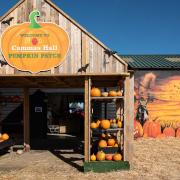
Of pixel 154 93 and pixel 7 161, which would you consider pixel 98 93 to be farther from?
pixel 154 93

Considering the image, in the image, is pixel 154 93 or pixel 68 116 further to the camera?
pixel 68 116

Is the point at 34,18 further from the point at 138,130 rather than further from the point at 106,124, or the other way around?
the point at 138,130

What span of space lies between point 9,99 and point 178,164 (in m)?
10.7

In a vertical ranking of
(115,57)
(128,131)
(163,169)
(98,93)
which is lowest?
(163,169)

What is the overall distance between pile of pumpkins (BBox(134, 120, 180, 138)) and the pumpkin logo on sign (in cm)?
1156

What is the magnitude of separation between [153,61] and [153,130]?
458cm

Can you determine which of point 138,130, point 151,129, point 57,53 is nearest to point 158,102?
point 151,129

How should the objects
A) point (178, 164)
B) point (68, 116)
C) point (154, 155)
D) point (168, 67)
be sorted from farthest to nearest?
point (68, 116), point (168, 67), point (154, 155), point (178, 164)

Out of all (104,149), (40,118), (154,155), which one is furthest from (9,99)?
(104,149)

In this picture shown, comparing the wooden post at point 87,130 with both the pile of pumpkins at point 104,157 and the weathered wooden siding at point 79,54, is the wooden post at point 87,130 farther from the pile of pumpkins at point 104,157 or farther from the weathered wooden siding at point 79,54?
the weathered wooden siding at point 79,54

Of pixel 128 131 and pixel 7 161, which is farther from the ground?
pixel 128 131

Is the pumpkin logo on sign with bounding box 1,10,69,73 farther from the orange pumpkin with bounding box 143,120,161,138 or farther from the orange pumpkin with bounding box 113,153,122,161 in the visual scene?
the orange pumpkin with bounding box 143,120,161,138

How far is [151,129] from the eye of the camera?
69.9ft

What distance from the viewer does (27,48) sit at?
1044cm
